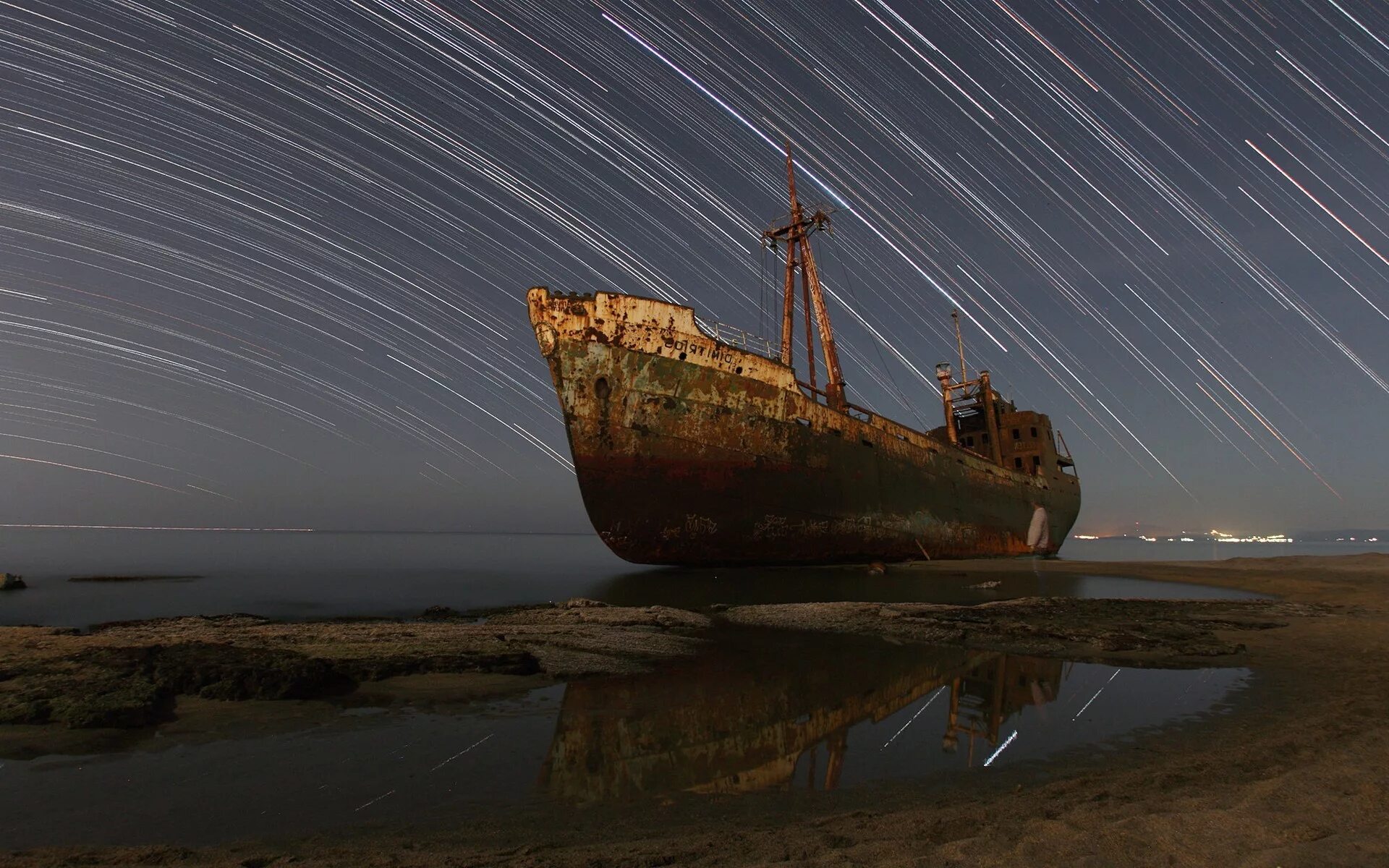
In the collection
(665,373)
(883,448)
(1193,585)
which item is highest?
(665,373)

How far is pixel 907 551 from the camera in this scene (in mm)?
20484

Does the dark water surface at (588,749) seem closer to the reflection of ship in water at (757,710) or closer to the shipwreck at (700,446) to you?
the reflection of ship in water at (757,710)

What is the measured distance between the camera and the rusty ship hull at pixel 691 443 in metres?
15.3

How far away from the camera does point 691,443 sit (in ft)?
50.9

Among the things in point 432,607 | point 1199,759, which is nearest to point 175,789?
point 1199,759

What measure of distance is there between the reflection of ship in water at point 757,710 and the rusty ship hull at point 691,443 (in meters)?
8.90

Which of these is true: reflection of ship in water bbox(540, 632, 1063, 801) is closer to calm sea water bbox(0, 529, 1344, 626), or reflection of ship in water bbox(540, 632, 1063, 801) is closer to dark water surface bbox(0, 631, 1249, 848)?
dark water surface bbox(0, 631, 1249, 848)

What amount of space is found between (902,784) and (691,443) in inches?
493

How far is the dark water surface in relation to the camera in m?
2.79

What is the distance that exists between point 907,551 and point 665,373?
10.8 m

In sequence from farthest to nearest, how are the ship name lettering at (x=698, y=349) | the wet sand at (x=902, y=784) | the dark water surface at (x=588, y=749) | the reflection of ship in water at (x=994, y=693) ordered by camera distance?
1. the ship name lettering at (x=698, y=349)
2. the reflection of ship in water at (x=994, y=693)
3. the dark water surface at (x=588, y=749)
4. the wet sand at (x=902, y=784)

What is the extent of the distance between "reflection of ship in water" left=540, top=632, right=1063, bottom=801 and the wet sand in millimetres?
380

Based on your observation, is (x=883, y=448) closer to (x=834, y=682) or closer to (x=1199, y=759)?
(x=834, y=682)

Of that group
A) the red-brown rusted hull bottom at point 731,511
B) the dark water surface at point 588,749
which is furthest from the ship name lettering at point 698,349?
the dark water surface at point 588,749
